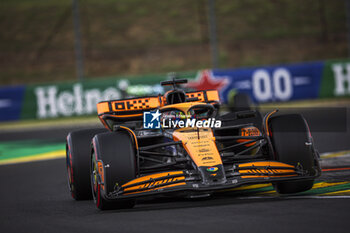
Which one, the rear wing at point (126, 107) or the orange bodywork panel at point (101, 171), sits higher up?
the rear wing at point (126, 107)

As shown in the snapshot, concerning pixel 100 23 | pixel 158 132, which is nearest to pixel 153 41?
pixel 100 23

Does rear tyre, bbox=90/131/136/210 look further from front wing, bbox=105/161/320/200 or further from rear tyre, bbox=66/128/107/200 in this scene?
rear tyre, bbox=66/128/107/200

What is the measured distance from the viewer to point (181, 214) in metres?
7.02

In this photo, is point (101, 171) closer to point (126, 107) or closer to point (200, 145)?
point (200, 145)

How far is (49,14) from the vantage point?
43062mm

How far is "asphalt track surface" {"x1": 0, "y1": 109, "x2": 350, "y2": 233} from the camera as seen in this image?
6238 millimetres

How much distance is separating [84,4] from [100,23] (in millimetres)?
1643

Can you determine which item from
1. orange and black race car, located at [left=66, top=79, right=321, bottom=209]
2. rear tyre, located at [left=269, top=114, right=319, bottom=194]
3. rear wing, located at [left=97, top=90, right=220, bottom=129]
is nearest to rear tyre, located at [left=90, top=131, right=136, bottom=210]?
orange and black race car, located at [left=66, top=79, right=321, bottom=209]

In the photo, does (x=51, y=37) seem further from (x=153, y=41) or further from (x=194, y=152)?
(x=194, y=152)

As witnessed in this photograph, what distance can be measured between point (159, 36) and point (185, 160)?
114 ft

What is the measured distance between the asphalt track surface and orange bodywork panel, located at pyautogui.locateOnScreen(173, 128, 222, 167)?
0.48m

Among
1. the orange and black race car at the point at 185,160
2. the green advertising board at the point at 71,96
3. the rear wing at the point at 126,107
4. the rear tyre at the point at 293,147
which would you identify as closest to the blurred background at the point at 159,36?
the green advertising board at the point at 71,96

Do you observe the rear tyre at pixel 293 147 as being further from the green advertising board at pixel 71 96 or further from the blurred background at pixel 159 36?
the blurred background at pixel 159 36

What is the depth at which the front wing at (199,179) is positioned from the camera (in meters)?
7.20
